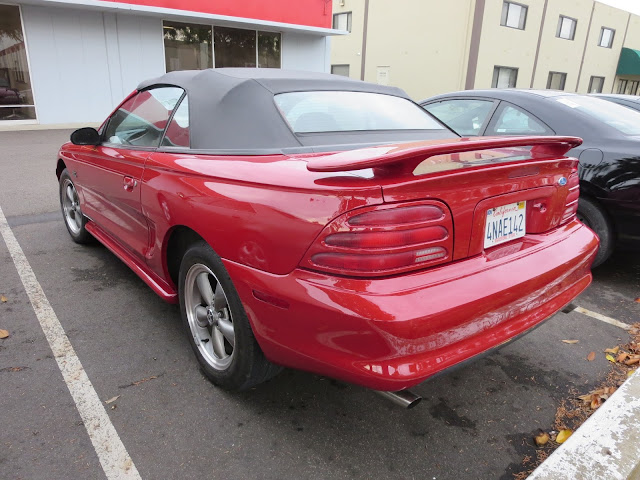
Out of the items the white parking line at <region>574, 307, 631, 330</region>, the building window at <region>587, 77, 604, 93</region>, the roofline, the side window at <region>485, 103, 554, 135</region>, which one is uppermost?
the roofline

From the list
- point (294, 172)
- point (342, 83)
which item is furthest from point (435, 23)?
point (294, 172)

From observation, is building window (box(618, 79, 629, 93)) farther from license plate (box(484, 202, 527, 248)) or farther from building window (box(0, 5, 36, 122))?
license plate (box(484, 202, 527, 248))

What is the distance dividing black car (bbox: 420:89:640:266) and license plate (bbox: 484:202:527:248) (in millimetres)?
2014

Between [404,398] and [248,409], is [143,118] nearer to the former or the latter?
[248,409]

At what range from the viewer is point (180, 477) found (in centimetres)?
190

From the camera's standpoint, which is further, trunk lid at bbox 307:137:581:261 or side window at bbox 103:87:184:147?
side window at bbox 103:87:184:147

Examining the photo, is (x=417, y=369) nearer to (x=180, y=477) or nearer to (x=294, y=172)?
(x=294, y=172)

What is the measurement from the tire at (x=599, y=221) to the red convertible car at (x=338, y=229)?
1.50 metres

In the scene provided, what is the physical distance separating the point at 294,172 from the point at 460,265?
0.77 m

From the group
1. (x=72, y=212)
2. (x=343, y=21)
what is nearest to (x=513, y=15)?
(x=343, y=21)

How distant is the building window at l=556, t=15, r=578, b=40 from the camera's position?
24.4 meters

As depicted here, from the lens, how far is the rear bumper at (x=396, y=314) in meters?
1.65

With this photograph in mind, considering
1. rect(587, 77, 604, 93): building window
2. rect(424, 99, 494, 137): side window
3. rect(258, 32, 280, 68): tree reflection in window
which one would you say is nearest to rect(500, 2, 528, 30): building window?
rect(587, 77, 604, 93): building window

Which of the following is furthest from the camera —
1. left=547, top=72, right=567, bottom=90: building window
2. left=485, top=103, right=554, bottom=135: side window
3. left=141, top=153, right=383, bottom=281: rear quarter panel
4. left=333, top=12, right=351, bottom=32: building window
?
left=547, top=72, right=567, bottom=90: building window
